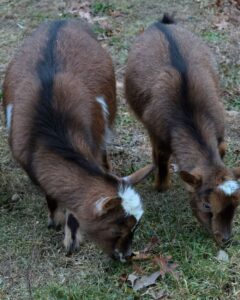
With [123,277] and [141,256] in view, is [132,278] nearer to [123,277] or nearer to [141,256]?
[123,277]

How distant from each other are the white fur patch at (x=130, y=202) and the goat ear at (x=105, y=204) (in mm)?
69

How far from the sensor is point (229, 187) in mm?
5305

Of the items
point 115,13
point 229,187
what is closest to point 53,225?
point 229,187

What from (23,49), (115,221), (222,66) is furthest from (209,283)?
(222,66)

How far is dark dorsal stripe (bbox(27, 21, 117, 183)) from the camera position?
5211 mm

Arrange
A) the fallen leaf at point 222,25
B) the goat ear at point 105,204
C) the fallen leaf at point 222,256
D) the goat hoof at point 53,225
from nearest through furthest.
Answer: the goat ear at point 105,204, the fallen leaf at point 222,256, the goat hoof at point 53,225, the fallen leaf at point 222,25

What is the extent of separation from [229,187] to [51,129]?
1.62 m

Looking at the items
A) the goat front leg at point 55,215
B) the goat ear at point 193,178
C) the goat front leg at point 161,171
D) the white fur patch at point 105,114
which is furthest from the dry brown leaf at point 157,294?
the white fur patch at point 105,114

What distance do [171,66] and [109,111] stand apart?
2.67 feet

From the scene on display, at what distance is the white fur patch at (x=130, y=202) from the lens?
498cm

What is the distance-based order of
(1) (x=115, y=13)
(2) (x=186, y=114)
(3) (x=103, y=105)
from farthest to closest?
(1) (x=115, y=13) < (3) (x=103, y=105) < (2) (x=186, y=114)

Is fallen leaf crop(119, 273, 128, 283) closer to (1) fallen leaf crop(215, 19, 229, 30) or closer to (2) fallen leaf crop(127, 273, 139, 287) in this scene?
(2) fallen leaf crop(127, 273, 139, 287)

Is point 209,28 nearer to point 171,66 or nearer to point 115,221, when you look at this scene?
point 171,66

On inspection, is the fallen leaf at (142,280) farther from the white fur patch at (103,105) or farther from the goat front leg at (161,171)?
the white fur patch at (103,105)
